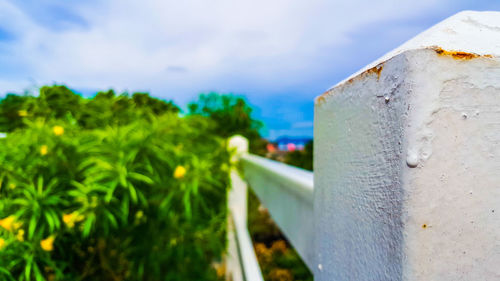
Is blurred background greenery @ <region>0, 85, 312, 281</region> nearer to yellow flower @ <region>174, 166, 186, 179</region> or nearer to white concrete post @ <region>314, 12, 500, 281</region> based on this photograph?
yellow flower @ <region>174, 166, 186, 179</region>

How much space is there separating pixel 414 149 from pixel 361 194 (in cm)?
12

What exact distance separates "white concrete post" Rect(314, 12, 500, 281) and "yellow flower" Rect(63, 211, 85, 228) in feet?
4.63

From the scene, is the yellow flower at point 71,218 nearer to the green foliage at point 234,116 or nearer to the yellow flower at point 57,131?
the yellow flower at point 57,131

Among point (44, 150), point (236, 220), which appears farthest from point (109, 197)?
point (236, 220)

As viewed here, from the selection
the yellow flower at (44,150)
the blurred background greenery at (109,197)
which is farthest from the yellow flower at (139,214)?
the yellow flower at (44,150)

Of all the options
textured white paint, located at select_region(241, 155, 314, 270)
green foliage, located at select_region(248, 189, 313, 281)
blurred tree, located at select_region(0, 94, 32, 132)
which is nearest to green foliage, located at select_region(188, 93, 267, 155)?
green foliage, located at select_region(248, 189, 313, 281)

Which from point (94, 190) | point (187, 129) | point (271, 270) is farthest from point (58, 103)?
point (271, 270)

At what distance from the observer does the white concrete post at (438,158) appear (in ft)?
1.22

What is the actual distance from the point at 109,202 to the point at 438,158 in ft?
5.05

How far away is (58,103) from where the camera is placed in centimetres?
253

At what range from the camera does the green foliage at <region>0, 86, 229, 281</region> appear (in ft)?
4.62

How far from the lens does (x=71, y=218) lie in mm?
1501

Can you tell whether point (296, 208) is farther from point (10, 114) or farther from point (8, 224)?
point (10, 114)

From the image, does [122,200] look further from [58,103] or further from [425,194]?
[425,194]
